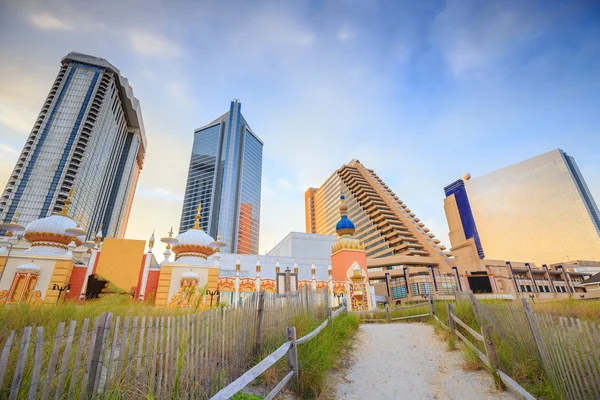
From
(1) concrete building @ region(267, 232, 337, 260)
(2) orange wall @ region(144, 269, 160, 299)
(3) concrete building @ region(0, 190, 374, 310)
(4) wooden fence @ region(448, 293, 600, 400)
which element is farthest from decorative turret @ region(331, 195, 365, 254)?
(1) concrete building @ region(267, 232, 337, 260)

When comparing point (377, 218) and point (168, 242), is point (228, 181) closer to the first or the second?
point (377, 218)

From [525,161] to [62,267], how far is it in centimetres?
14104

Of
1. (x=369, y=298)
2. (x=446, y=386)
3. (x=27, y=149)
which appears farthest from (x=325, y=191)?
(x=446, y=386)

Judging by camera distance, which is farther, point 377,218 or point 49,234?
point 377,218

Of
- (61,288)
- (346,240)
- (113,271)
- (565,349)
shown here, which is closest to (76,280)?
(61,288)

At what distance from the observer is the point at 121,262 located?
1570 cm

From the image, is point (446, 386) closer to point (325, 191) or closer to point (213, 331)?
point (213, 331)

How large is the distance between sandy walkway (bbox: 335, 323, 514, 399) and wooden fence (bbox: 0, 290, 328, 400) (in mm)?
2193

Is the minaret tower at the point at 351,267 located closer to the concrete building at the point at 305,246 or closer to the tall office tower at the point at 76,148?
the concrete building at the point at 305,246

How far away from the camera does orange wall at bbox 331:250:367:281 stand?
781 inches

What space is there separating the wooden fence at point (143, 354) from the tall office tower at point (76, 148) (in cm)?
6575

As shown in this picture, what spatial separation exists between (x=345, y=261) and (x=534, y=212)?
119314 millimetres

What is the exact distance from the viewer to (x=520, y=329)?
5.75 meters

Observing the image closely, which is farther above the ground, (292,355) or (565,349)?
(565,349)
